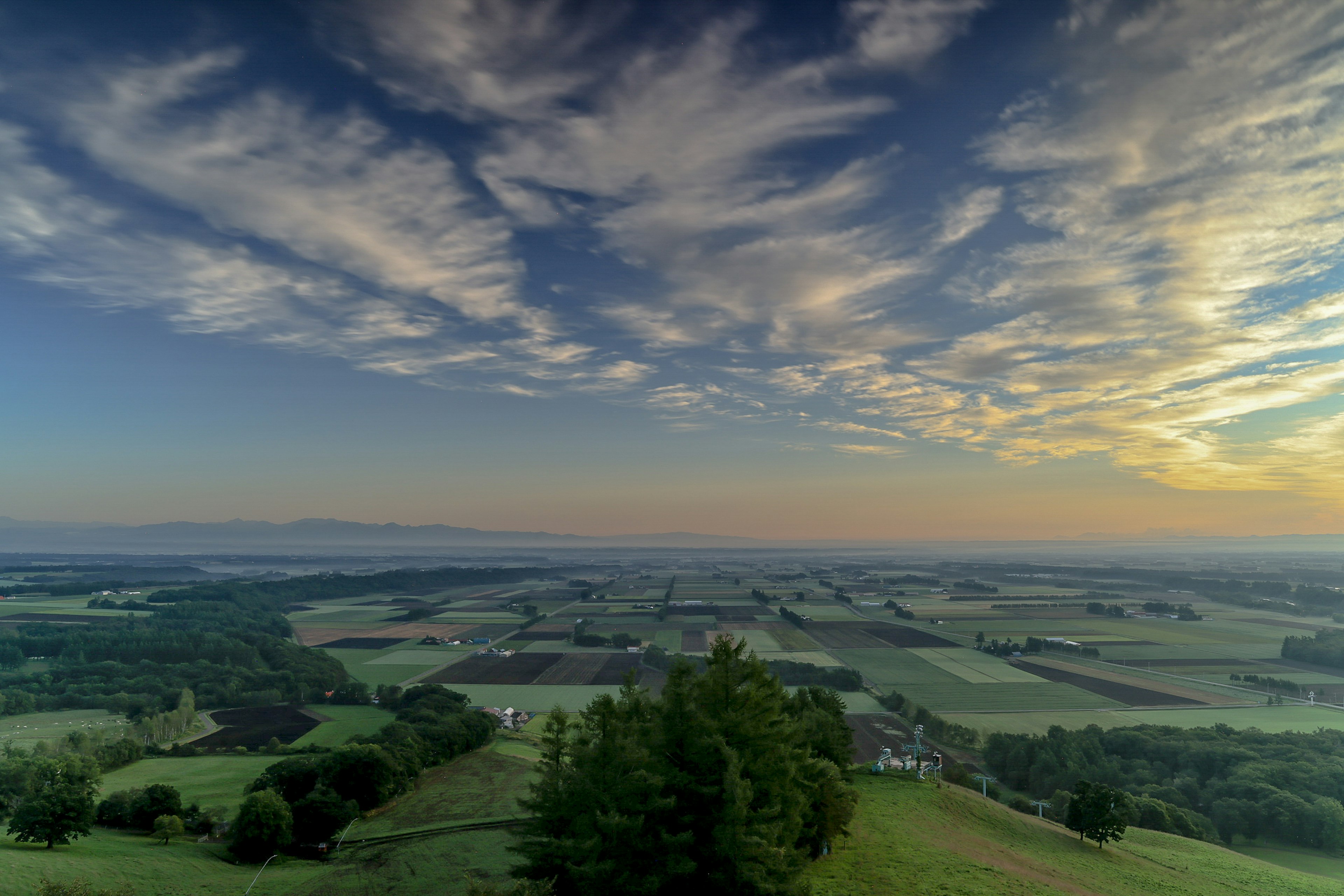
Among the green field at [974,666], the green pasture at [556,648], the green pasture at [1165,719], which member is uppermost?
the green pasture at [1165,719]

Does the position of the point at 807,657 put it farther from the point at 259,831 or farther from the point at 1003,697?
the point at 259,831

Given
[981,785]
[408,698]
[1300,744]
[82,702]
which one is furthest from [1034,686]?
[82,702]

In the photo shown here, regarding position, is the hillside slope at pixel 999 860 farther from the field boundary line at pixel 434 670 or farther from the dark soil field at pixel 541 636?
the dark soil field at pixel 541 636

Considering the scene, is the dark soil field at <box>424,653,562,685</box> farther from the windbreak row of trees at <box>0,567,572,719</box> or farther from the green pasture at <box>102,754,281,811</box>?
the green pasture at <box>102,754,281,811</box>

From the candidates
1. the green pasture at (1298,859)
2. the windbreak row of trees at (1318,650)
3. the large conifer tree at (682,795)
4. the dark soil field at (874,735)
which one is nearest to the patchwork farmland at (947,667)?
the dark soil field at (874,735)

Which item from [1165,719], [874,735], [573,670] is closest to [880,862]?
[874,735]

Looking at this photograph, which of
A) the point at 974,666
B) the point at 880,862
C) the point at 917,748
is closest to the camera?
the point at 880,862
